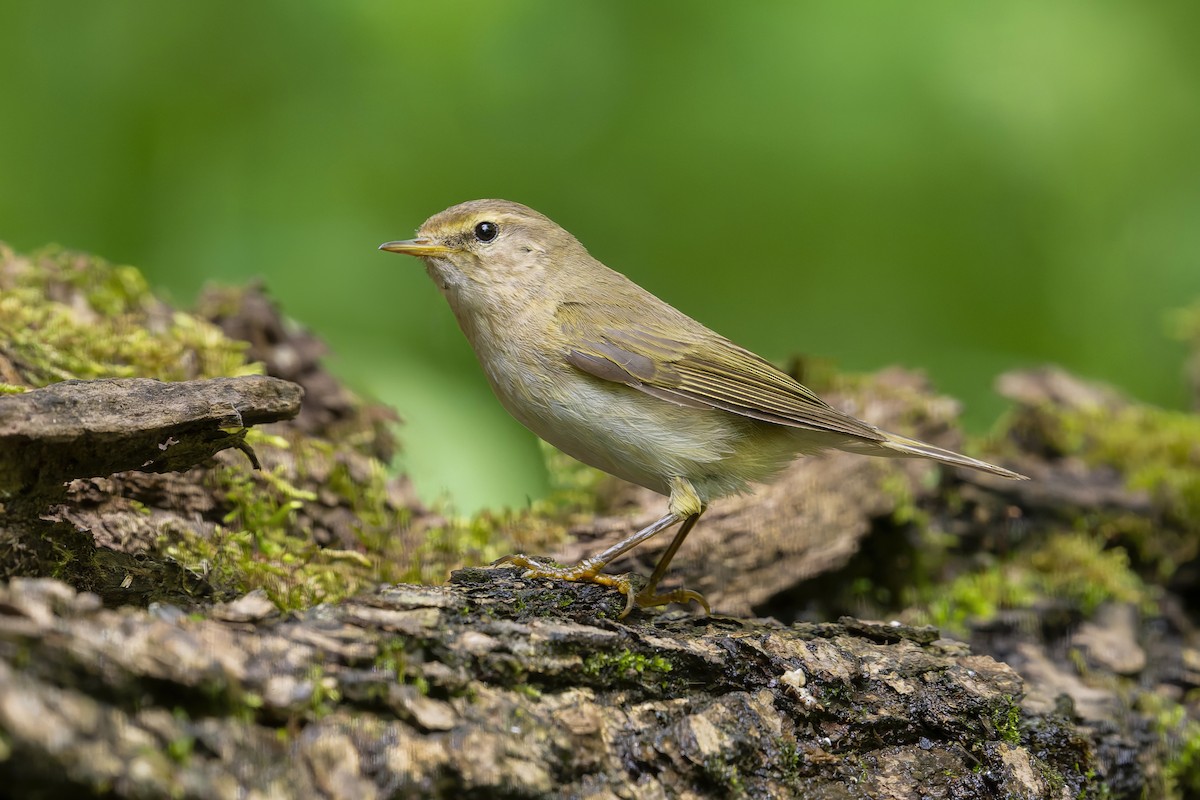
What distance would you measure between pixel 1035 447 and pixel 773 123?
2.79 metres

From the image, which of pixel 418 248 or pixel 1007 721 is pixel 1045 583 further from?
pixel 418 248

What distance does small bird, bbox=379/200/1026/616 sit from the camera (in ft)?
11.7

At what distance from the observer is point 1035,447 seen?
19.2 ft

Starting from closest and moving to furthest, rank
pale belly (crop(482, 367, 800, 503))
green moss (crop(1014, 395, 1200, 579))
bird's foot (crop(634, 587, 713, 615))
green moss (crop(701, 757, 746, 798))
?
green moss (crop(701, 757, 746, 798)) < bird's foot (crop(634, 587, 713, 615)) < pale belly (crop(482, 367, 800, 503)) < green moss (crop(1014, 395, 1200, 579))

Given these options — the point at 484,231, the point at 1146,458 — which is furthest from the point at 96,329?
the point at 1146,458

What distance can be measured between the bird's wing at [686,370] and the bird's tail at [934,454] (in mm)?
119

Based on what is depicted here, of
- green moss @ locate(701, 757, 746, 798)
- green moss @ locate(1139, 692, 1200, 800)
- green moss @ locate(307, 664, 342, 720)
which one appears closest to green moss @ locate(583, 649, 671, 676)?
green moss @ locate(701, 757, 746, 798)

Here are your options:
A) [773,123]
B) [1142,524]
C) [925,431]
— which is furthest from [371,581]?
[773,123]

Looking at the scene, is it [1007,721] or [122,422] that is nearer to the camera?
[122,422]

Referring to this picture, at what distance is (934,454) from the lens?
385cm

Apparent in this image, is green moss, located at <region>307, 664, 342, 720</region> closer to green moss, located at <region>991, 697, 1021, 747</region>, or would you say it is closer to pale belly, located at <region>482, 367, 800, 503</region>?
pale belly, located at <region>482, 367, 800, 503</region>

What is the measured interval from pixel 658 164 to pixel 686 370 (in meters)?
3.74

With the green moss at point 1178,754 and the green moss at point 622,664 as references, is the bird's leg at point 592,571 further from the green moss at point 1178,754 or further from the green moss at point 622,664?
the green moss at point 1178,754

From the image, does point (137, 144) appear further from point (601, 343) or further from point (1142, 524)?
point (1142, 524)
